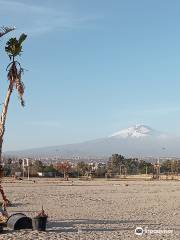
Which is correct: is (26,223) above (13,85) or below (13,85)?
below

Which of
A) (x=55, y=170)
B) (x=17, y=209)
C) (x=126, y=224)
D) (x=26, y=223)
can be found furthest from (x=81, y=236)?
(x=55, y=170)

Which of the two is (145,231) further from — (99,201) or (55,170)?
(55,170)

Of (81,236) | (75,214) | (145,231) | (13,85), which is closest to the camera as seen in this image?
(81,236)

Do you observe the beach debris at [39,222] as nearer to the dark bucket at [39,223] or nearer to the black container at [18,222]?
the dark bucket at [39,223]

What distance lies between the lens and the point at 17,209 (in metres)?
25.9

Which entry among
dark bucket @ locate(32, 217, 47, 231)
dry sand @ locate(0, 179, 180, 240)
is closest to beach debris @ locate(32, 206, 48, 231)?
dark bucket @ locate(32, 217, 47, 231)

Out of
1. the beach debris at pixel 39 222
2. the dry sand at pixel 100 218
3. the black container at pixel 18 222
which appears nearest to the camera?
the dry sand at pixel 100 218

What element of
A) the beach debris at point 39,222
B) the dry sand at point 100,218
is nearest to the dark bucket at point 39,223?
the beach debris at point 39,222

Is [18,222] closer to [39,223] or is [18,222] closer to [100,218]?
[39,223]

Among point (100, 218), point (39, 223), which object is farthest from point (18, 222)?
point (100, 218)

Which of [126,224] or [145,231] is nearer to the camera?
[145,231]

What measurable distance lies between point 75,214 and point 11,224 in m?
6.82

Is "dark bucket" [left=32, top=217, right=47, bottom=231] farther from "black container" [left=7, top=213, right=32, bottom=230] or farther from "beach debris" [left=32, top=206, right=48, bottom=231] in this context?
"black container" [left=7, top=213, right=32, bottom=230]

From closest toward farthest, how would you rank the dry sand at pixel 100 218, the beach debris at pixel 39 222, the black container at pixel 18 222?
1. the dry sand at pixel 100 218
2. the beach debris at pixel 39 222
3. the black container at pixel 18 222
